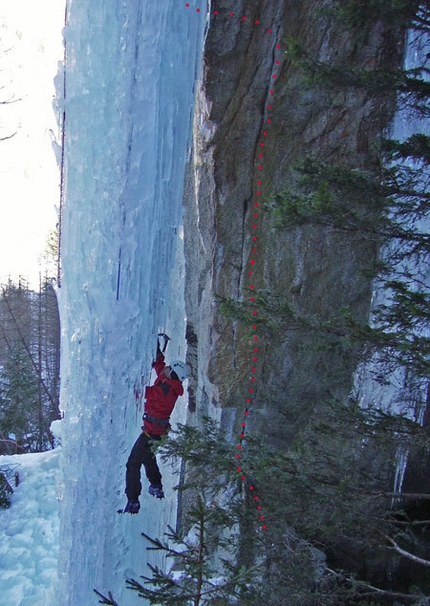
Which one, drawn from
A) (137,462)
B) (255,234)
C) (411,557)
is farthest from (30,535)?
(411,557)

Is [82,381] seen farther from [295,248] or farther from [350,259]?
[350,259]

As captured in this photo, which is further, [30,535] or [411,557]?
[30,535]

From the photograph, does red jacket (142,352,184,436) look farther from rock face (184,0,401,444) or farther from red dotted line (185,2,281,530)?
red dotted line (185,2,281,530)

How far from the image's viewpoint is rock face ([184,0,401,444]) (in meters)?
4.05

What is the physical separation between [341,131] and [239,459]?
105 inches

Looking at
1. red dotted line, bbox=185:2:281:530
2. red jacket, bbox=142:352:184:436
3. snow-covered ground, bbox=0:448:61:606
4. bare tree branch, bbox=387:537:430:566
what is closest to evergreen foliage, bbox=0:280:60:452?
snow-covered ground, bbox=0:448:61:606

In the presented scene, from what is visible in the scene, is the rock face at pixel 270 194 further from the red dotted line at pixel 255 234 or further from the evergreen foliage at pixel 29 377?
the evergreen foliage at pixel 29 377

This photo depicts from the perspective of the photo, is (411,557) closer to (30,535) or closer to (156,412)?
(156,412)

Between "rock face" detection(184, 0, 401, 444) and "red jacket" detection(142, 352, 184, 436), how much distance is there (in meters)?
0.43

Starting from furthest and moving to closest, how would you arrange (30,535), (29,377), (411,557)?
(29,377)
(30,535)
(411,557)

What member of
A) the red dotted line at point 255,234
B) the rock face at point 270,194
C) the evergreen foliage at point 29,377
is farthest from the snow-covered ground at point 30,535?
the rock face at point 270,194

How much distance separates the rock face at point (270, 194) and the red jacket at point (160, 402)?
43cm

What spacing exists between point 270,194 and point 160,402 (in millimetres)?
2024

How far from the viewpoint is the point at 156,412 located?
4.54 metres
